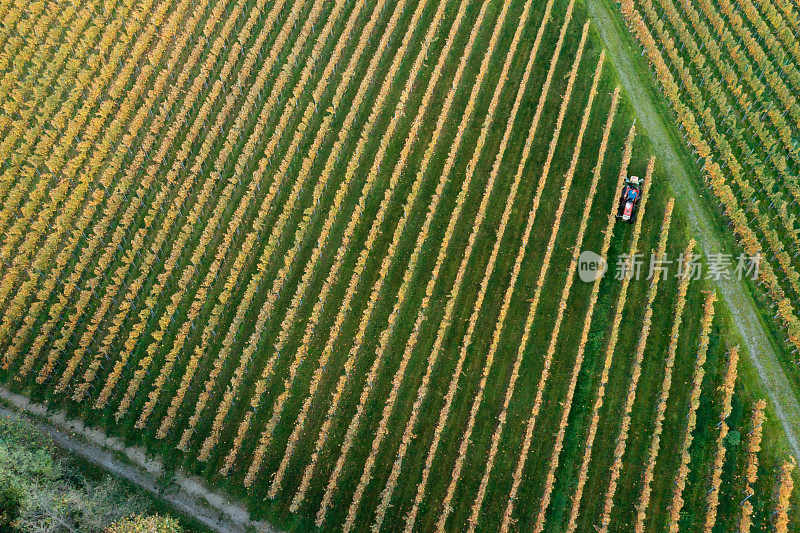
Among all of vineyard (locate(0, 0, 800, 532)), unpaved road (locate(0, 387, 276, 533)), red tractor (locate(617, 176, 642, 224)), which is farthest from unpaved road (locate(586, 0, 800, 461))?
unpaved road (locate(0, 387, 276, 533))

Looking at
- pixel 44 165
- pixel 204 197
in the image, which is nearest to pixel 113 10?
pixel 44 165

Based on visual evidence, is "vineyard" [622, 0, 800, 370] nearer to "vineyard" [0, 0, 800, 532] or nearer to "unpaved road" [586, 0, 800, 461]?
"vineyard" [0, 0, 800, 532]

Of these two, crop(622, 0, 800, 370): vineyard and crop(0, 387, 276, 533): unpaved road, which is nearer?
crop(0, 387, 276, 533): unpaved road

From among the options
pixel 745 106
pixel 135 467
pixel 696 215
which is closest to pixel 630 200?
pixel 696 215

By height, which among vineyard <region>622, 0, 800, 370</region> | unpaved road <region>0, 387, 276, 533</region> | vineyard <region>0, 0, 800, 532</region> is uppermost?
vineyard <region>622, 0, 800, 370</region>

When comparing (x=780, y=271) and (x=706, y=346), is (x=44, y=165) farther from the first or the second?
(x=780, y=271)

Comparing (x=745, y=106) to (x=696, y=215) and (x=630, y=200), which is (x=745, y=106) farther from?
(x=630, y=200)

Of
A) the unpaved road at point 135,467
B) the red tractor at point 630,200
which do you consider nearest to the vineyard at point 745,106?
the red tractor at point 630,200

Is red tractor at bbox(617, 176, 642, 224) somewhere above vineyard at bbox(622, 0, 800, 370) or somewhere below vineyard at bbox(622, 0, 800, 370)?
below
